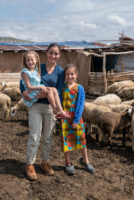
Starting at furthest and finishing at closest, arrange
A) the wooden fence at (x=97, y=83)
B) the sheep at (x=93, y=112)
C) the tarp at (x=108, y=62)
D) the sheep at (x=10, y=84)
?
the tarp at (x=108, y=62) → the wooden fence at (x=97, y=83) → the sheep at (x=10, y=84) → the sheep at (x=93, y=112)

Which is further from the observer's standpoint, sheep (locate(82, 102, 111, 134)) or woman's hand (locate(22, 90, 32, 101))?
sheep (locate(82, 102, 111, 134))

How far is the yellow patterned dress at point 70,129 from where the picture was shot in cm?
368

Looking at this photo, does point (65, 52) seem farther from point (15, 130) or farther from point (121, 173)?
point (121, 173)

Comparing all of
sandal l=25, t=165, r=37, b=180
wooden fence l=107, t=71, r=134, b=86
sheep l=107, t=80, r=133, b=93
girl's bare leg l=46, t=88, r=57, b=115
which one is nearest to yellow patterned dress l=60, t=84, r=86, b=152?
girl's bare leg l=46, t=88, r=57, b=115

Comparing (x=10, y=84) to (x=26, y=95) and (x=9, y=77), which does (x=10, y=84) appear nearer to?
(x=9, y=77)

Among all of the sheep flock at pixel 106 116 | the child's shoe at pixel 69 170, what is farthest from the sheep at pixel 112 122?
the child's shoe at pixel 69 170

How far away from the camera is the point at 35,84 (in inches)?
129

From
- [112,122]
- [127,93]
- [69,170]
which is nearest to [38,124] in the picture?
[69,170]

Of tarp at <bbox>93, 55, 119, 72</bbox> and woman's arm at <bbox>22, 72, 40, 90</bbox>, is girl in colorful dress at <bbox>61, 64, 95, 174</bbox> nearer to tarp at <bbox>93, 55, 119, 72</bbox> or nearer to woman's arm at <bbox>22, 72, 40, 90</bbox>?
woman's arm at <bbox>22, 72, 40, 90</bbox>

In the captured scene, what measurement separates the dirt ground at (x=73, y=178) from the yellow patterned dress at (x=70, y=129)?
61cm

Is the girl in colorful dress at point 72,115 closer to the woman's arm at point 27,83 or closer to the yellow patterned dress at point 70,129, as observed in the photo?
the yellow patterned dress at point 70,129

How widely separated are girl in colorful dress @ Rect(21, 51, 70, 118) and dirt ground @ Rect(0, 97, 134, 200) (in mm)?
1244

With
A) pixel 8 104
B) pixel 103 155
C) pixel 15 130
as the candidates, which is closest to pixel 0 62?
pixel 8 104

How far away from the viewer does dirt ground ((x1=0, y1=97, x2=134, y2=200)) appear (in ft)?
10.7
